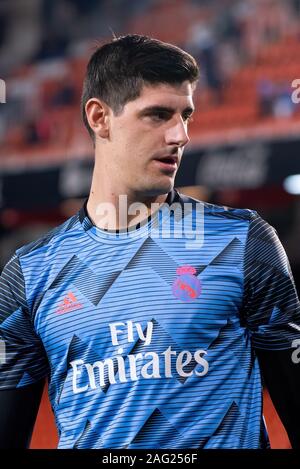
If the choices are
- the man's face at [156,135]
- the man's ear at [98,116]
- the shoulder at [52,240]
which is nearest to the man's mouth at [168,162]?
the man's face at [156,135]

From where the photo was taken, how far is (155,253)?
2.50 metres

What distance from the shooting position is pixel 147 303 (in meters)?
2.43

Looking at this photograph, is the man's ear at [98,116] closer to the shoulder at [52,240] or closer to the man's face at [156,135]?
the man's face at [156,135]

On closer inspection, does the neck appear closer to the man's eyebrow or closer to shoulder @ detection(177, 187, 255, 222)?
shoulder @ detection(177, 187, 255, 222)

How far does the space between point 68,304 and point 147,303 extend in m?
0.23

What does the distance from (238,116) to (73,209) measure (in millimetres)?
2296

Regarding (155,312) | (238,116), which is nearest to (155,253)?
(155,312)

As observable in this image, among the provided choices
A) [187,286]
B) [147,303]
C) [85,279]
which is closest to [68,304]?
[85,279]

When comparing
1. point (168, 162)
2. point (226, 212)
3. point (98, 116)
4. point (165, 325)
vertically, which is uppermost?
point (98, 116)

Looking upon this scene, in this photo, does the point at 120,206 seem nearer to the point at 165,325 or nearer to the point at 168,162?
the point at 168,162

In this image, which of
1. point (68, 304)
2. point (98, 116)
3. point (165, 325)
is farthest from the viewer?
point (98, 116)

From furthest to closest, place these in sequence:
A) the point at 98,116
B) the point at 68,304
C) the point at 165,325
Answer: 1. the point at 98,116
2. the point at 68,304
3. the point at 165,325

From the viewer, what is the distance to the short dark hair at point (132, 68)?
2484mm

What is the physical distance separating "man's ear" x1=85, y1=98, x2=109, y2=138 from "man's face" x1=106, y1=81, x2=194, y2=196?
10 cm
